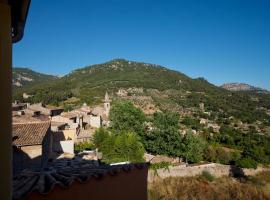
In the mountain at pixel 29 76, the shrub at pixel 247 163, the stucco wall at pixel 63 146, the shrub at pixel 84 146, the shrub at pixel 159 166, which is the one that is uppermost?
the mountain at pixel 29 76

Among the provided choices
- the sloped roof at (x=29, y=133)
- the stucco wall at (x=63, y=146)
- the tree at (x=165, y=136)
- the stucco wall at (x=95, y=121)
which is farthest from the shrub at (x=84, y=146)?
the stucco wall at (x=95, y=121)

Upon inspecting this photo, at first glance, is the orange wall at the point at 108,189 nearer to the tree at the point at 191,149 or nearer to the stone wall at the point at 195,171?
the stone wall at the point at 195,171

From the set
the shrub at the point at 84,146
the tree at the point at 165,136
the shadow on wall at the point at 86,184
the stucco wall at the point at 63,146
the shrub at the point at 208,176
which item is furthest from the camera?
the tree at the point at 165,136

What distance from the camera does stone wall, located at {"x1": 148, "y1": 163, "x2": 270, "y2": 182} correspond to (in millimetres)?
26491

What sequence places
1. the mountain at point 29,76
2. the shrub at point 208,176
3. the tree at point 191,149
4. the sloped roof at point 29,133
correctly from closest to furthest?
the sloped roof at point 29,133, the shrub at point 208,176, the tree at point 191,149, the mountain at point 29,76

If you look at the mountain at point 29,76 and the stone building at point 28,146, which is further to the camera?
the mountain at point 29,76

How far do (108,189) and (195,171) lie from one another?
24.2 m


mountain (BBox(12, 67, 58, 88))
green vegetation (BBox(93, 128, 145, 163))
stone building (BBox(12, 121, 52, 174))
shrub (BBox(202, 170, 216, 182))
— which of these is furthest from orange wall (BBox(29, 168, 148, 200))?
mountain (BBox(12, 67, 58, 88))

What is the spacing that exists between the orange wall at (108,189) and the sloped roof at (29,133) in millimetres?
12852

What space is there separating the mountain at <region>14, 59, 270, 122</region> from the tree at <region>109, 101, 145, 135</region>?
133 ft

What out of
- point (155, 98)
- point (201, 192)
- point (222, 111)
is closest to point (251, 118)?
point (222, 111)

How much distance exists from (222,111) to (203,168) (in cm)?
6650

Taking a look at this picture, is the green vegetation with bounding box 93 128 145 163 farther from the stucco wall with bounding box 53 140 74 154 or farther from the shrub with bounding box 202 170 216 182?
the shrub with bounding box 202 170 216 182

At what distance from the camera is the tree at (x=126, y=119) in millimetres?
37656
